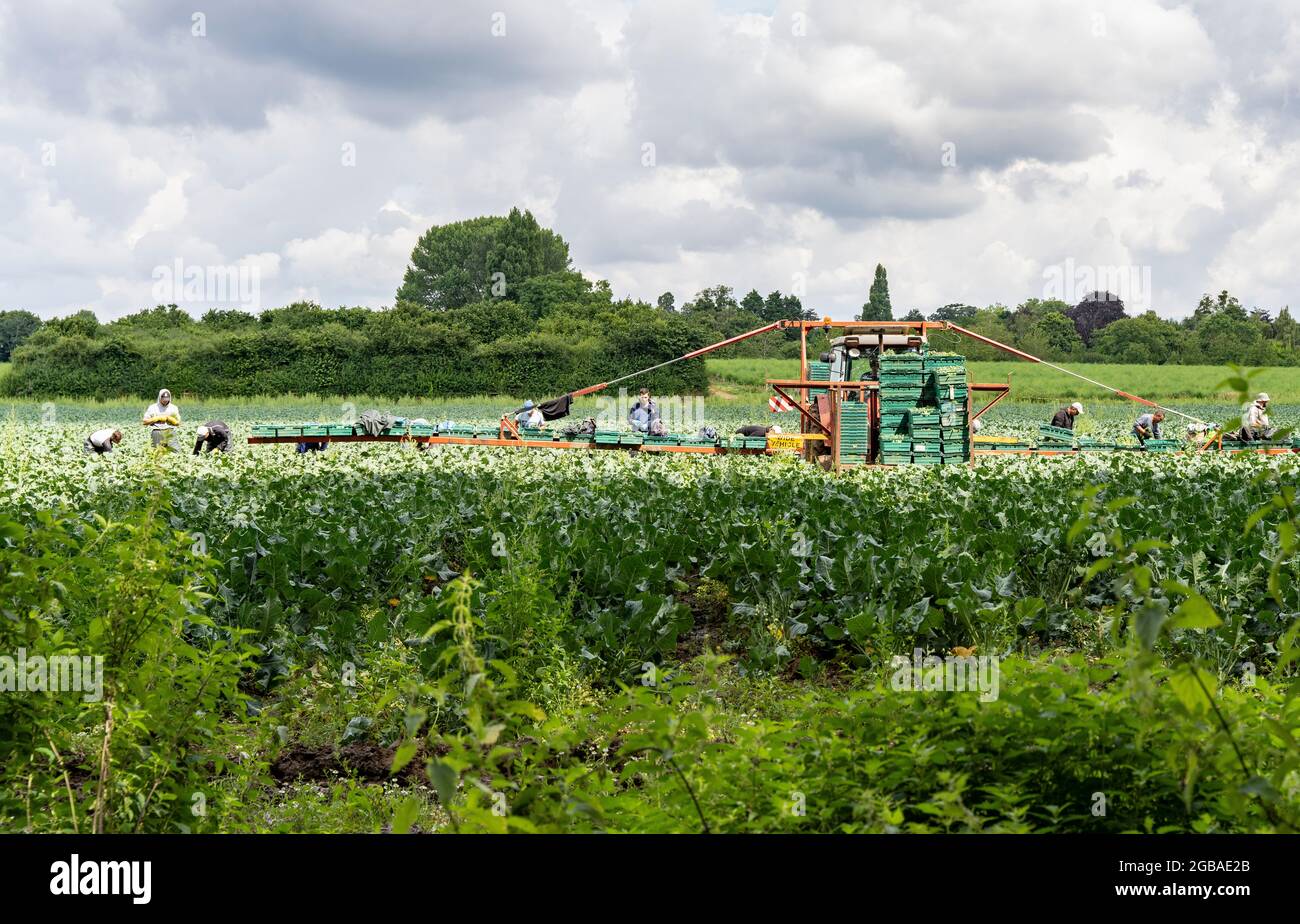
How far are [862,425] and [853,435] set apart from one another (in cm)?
21

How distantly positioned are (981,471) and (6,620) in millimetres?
11660

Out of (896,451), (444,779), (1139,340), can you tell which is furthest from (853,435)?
(1139,340)

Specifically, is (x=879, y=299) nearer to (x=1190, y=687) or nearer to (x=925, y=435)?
(x=925, y=435)

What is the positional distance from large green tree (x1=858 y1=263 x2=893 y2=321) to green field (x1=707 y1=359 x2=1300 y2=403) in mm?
19382

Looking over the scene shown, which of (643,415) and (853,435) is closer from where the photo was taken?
(853,435)

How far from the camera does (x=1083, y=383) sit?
50312mm

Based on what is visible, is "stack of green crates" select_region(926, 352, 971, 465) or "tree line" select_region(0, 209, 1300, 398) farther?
"tree line" select_region(0, 209, 1300, 398)

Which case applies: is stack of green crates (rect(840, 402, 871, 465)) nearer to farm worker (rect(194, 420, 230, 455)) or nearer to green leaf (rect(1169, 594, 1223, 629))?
farm worker (rect(194, 420, 230, 455))

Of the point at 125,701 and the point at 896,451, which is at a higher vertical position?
the point at 896,451

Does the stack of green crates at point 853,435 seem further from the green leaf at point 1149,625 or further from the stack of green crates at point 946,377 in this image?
the green leaf at point 1149,625

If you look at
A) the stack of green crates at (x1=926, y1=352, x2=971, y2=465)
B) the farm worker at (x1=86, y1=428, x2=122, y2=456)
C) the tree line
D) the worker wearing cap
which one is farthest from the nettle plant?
the tree line

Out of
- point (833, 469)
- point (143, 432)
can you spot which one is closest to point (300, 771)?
point (833, 469)

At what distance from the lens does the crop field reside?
9.57ft
